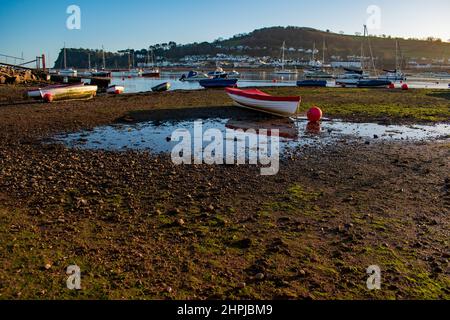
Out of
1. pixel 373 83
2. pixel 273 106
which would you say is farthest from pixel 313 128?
pixel 373 83

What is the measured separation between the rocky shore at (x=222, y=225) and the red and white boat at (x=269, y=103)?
27.1 ft

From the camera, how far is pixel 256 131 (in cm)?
1856

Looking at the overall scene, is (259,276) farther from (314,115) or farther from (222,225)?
(314,115)

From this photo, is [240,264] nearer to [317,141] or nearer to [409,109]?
[317,141]

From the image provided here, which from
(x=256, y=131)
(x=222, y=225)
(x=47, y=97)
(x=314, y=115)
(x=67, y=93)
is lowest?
(x=222, y=225)

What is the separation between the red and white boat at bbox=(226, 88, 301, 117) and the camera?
2173 centimetres

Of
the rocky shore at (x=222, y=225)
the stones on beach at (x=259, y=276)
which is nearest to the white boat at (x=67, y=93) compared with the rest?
the rocky shore at (x=222, y=225)

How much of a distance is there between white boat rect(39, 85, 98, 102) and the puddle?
11429mm

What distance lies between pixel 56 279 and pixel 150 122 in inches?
619

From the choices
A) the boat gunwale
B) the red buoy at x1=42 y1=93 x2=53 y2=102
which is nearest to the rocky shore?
the boat gunwale

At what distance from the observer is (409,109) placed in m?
25.8

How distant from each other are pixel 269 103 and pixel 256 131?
437cm

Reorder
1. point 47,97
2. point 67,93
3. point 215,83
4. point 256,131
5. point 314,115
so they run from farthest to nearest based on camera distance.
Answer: point 215,83 < point 67,93 < point 47,97 < point 314,115 < point 256,131

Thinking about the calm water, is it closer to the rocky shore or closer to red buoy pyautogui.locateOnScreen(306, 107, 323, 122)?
red buoy pyautogui.locateOnScreen(306, 107, 323, 122)
